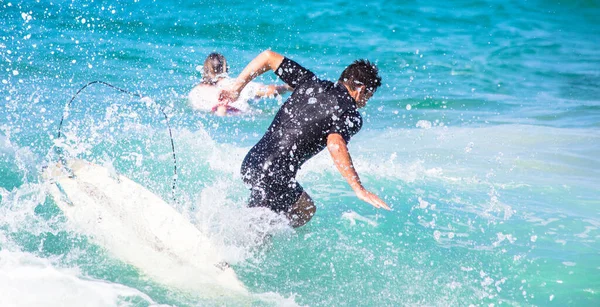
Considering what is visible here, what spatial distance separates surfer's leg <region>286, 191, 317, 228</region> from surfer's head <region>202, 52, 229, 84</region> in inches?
134

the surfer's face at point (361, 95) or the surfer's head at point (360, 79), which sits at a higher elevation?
the surfer's head at point (360, 79)

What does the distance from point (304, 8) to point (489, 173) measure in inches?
474

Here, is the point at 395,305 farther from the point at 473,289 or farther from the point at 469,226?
the point at 469,226

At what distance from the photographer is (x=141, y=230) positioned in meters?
4.17

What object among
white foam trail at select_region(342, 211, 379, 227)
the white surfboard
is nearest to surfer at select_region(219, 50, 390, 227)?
the white surfboard

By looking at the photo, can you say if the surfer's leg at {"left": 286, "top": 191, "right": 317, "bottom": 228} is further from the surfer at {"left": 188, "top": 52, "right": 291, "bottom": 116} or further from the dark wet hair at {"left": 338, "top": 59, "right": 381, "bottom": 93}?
the surfer at {"left": 188, "top": 52, "right": 291, "bottom": 116}

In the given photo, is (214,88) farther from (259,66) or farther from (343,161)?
(343,161)

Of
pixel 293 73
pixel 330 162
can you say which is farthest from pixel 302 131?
pixel 330 162

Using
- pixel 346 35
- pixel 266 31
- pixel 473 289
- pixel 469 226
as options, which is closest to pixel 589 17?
pixel 346 35

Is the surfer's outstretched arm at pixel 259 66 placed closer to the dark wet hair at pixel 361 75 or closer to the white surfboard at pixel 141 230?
the dark wet hair at pixel 361 75

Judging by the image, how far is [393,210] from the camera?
18.5 feet

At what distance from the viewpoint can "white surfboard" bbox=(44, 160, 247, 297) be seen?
3.79 m

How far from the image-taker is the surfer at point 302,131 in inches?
144

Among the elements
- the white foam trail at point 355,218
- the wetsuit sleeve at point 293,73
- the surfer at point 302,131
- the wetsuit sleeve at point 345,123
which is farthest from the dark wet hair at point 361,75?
the white foam trail at point 355,218
